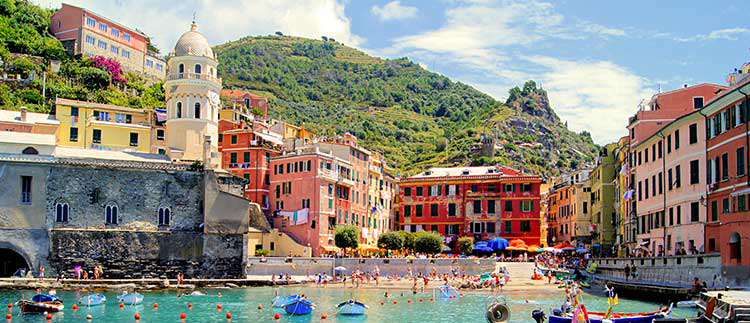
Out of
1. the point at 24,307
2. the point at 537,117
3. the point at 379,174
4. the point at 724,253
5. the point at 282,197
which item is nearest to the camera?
the point at 724,253

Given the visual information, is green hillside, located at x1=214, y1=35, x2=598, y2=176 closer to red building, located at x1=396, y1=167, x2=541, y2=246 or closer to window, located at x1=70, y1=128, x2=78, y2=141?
red building, located at x1=396, y1=167, x2=541, y2=246

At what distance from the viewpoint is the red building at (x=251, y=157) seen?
71938 millimetres

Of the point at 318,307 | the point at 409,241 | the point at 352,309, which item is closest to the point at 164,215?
the point at 318,307

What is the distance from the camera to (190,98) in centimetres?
6469

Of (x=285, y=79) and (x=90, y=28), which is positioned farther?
(x=285, y=79)

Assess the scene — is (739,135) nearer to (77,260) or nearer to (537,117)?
(77,260)

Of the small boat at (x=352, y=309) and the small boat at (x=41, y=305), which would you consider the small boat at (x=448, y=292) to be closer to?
the small boat at (x=352, y=309)

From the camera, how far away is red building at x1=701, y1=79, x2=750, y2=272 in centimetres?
3441

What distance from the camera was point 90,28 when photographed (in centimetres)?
9344

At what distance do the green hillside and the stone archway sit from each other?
70404 millimetres

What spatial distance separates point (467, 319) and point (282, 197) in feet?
114

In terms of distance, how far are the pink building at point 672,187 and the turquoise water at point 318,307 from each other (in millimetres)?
5688

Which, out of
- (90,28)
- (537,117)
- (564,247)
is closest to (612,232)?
(564,247)

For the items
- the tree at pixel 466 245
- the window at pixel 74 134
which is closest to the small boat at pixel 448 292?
the tree at pixel 466 245
